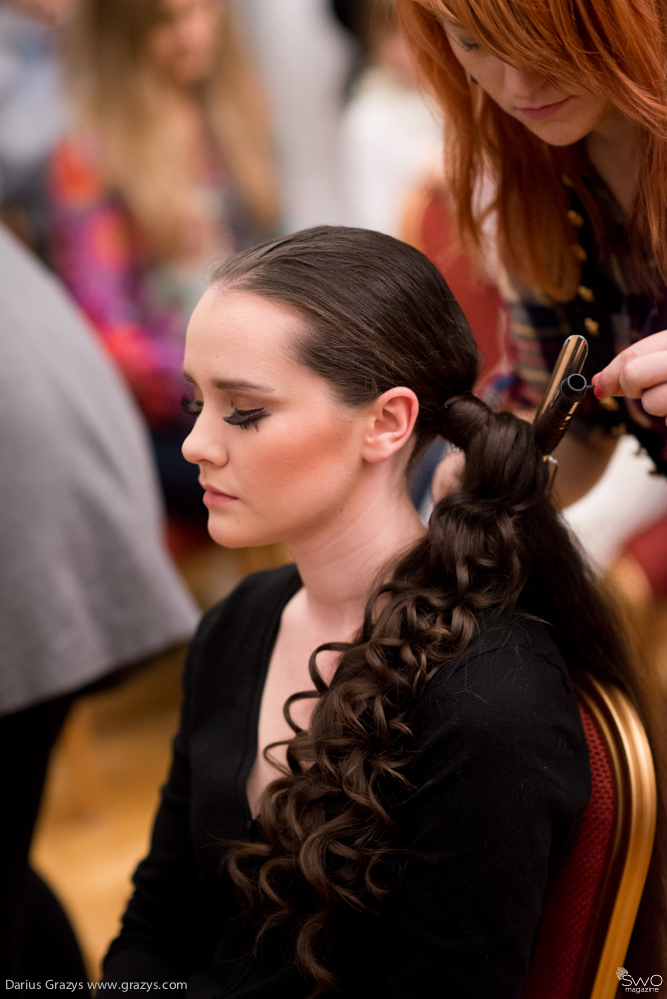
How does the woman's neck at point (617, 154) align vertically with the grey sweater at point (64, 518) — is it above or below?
above

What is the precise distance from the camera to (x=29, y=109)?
2441mm

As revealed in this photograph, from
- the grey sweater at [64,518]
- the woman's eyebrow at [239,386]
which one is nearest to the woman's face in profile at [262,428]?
the woman's eyebrow at [239,386]

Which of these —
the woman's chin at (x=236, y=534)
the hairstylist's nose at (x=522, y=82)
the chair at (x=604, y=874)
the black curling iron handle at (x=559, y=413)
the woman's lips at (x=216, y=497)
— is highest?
the hairstylist's nose at (x=522, y=82)

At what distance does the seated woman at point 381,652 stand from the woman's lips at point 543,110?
0.15 meters

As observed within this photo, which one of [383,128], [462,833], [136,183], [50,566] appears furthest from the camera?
[383,128]

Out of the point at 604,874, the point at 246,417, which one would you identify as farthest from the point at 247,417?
the point at 604,874

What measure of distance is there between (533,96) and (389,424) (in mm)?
296

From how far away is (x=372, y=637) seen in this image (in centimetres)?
82

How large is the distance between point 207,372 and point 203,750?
14.7 inches

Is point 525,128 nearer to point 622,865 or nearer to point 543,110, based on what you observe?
point 543,110

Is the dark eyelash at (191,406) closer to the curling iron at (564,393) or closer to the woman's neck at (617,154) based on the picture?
the curling iron at (564,393)

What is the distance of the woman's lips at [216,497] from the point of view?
2.74 feet

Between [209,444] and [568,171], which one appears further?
[568,171]

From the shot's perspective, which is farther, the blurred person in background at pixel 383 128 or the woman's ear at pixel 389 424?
the blurred person in background at pixel 383 128
